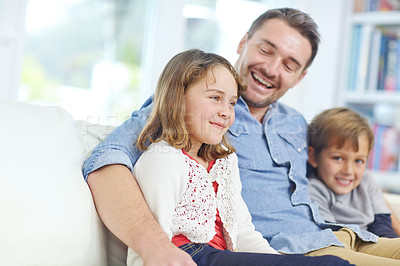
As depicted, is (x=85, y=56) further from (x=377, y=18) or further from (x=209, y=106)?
(x=377, y=18)

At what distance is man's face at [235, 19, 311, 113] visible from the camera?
160cm

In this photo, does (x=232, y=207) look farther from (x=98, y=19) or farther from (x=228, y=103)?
(x=98, y=19)

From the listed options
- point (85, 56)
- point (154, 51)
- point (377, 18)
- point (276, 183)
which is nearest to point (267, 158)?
point (276, 183)

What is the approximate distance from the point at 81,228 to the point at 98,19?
131cm

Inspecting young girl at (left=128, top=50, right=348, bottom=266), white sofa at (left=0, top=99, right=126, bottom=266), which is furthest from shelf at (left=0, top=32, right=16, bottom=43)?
young girl at (left=128, top=50, right=348, bottom=266)

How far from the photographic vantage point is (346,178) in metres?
1.70

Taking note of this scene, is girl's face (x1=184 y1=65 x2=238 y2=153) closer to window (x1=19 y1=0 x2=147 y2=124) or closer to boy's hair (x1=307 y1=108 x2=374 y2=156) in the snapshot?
boy's hair (x1=307 y1=108 x2=374 y2=156)

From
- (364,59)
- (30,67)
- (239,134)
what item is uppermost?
(364,59)

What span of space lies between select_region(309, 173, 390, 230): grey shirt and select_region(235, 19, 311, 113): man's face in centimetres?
38

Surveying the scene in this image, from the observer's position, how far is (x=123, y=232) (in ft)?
3.40

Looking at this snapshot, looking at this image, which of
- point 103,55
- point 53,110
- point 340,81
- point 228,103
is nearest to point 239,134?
point 228,103

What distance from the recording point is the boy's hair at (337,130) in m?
1.71

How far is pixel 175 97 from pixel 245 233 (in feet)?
1.41

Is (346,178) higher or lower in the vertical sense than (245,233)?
higher
